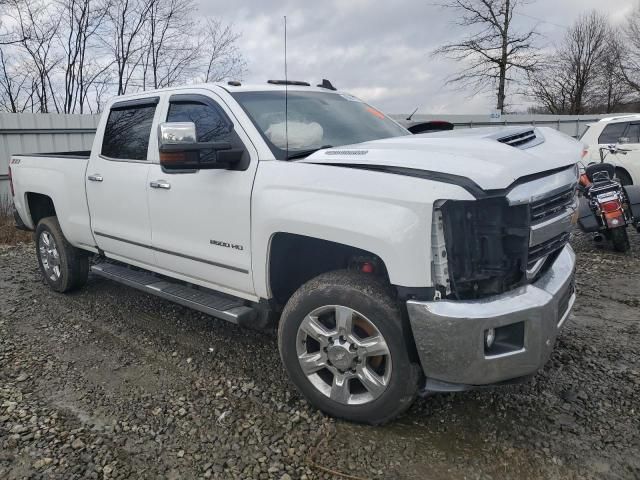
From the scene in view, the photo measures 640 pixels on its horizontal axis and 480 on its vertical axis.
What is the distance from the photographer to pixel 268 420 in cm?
307

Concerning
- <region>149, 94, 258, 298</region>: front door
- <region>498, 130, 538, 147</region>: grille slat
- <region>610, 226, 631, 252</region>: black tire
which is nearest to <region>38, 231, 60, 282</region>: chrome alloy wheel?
<region>149, 94, 258, 298</region>: front door

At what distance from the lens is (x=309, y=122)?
12.1 feet

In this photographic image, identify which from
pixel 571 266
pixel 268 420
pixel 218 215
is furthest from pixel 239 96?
pixel 571 266

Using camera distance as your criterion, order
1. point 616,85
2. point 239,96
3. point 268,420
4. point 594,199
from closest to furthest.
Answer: point 268,420 < point 239,96 < point 594,199 < point 616,85

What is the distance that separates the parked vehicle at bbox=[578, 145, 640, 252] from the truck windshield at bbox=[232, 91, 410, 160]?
→ 3.73m

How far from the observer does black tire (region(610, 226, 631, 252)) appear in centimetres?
671

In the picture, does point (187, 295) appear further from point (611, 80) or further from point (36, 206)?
point (611, 80)

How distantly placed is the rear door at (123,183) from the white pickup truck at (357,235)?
3 centimetres

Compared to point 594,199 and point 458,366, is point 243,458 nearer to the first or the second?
point 458,366

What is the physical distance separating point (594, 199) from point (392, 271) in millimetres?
5120

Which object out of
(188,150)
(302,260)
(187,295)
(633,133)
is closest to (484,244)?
(302,260)

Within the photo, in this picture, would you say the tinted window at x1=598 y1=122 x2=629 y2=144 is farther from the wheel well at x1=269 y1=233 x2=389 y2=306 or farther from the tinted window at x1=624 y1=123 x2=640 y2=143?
the wheel well at x1=269 y1=233 x2=389 y2=306

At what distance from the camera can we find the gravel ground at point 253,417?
2.66 meters

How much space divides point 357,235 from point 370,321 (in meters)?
0.45
